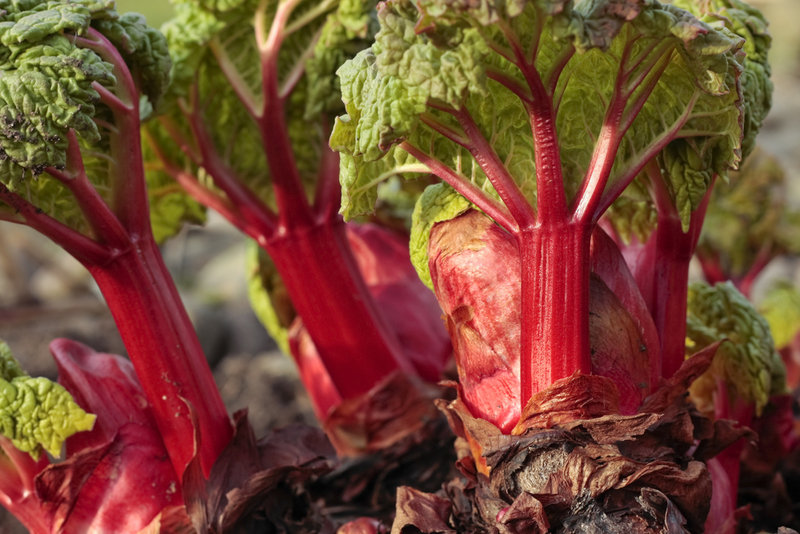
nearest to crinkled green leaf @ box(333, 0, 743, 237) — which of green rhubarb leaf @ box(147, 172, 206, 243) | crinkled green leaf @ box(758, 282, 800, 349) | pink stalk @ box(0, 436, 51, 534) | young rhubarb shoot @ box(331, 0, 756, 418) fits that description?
young rhubarb shoot @ box(331, 0, 756, 418)

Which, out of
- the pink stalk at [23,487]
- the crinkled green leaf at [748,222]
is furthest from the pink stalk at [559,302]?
the crinkled green leaf at [748,222]

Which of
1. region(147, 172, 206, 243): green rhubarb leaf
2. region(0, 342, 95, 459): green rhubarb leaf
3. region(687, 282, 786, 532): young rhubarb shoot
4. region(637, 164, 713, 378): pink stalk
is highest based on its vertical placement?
region(147, 172, 206, 243): green rhubarb leaf

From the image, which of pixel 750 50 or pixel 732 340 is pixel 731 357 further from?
pixel 750 50

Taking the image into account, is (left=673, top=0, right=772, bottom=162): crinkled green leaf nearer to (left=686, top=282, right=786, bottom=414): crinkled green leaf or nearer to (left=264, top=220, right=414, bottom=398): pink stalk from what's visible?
(left=686, top=282, right=786, bottom=414): crinkled green leaf

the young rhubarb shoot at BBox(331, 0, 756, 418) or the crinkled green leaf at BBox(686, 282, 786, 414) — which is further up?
the young rhubarb shoot at BBox(331, 0, 756, 418)

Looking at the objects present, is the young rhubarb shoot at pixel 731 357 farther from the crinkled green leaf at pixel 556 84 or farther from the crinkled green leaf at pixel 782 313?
the crinkled green leaf at pixel 782 313

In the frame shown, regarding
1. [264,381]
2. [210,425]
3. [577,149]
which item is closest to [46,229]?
[210,425]

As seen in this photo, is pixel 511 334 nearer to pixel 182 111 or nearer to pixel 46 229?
pixel 46 229
